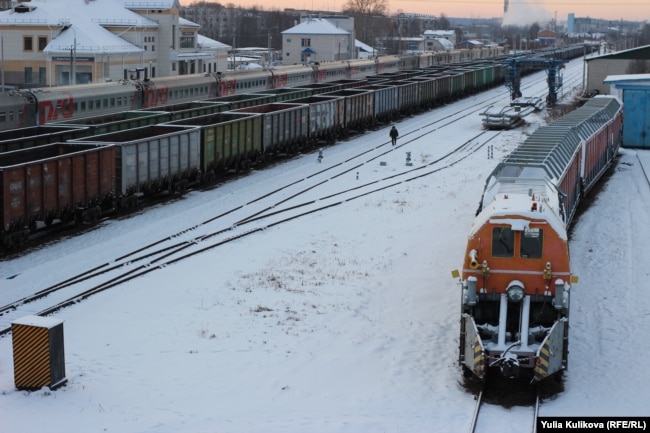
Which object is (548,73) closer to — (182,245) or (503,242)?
(182,245)

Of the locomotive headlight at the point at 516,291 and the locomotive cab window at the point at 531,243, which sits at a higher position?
the locomotive cab window at the point at 531,243

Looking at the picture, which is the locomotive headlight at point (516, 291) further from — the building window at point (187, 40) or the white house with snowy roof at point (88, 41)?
the building window at point (187, 40)

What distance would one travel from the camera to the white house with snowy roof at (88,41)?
80.9 m

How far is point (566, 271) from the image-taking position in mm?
15562

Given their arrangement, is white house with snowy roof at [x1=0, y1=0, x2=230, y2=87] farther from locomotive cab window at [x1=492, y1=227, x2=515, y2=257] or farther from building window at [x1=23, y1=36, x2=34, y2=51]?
locomotive cab window at [x1=492, y1=227, x2=515, y2=257]

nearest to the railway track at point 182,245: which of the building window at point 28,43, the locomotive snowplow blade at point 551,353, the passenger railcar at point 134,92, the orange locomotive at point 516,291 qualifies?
the orange locomotive at point 516,291

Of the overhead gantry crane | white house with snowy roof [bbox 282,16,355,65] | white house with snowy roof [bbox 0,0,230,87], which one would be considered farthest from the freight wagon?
white house with snowy roof [bbox 282,16,355,65]

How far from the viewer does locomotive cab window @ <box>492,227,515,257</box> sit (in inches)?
619

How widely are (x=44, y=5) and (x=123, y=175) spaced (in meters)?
63.2

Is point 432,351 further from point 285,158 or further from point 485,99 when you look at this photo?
point 485,99

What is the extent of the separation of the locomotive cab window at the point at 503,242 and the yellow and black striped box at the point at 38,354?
7628mm

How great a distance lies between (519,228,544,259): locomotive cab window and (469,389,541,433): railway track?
2.43 m

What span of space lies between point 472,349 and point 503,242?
1.95 metres

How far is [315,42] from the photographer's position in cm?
14488
